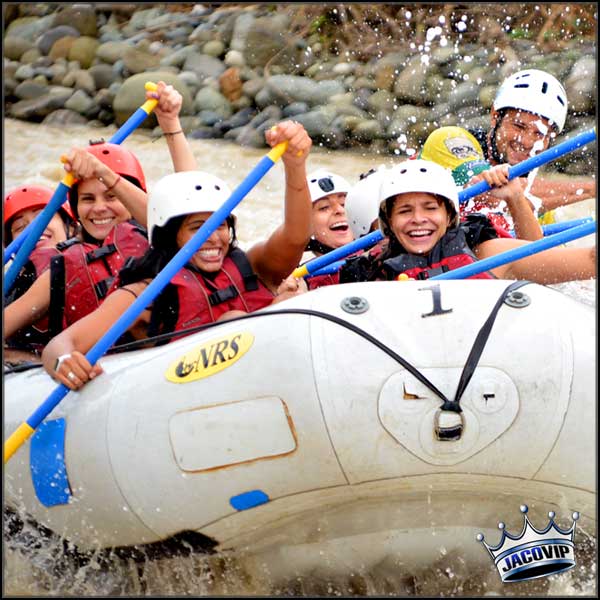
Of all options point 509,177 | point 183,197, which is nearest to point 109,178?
point 183,197

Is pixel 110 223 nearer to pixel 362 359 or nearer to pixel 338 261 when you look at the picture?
pixel 338 261

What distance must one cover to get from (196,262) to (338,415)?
1.20 meters

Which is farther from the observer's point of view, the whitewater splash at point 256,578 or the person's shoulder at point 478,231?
the person's shoulder at point 478,231

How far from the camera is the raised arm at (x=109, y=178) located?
4941 millimetres

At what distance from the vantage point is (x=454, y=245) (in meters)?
4.55

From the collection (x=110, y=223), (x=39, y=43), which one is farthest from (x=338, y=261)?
(x=39, y=43)

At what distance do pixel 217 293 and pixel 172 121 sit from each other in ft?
4.60

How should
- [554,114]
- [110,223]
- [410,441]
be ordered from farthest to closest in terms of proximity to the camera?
[554,114]
[110,223]
[410,441]

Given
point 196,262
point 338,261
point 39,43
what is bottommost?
point 39,43

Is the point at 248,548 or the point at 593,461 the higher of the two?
the point at 593,461

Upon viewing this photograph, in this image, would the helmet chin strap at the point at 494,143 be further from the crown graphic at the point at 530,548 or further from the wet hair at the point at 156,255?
the crown graphic at the point at 530,548

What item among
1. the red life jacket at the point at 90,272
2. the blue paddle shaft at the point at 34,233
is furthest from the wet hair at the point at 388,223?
the blue paddle shaft at the point at 34,233

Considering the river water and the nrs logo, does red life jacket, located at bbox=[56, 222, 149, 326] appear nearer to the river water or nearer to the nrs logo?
the river water

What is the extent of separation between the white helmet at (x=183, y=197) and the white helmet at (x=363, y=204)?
50.8 inches
